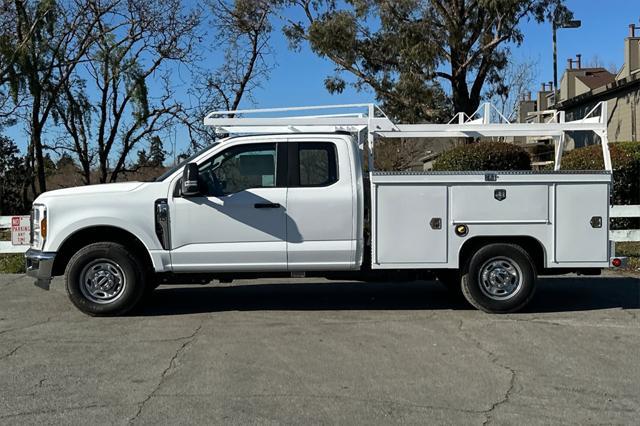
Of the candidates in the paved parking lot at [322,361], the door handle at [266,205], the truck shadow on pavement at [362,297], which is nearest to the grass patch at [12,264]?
the paved parking lot at [322,361]

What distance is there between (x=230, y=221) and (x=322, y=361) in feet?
7.20

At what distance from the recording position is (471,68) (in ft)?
68.2

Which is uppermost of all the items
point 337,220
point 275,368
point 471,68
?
point 471,68

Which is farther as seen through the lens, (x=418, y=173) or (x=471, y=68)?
(x=471, y=68)

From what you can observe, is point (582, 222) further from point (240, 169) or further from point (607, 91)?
→ point (607, 91)

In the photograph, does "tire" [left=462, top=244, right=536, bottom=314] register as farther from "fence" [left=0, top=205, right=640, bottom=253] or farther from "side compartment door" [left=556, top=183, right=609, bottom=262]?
"fence" [left=0, top=205, right=640, bottom=253]

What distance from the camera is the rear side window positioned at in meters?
7.40

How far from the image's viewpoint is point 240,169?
7.41 m

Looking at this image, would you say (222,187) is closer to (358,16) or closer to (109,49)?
(109,49)

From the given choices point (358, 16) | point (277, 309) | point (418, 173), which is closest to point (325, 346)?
point (277, 309)

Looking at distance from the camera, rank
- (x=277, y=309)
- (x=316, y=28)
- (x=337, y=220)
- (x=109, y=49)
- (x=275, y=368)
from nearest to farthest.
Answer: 1. (x=275, y=368)
2. (x=337, y=220)
3. (x=277, y=309)
4. (x=109, y=49)
5. (x=316, y=28)

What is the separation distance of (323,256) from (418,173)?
1467 millimetres

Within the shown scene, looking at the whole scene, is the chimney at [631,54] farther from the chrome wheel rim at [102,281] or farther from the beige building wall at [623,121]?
the chrome wheel rim at [102,281]

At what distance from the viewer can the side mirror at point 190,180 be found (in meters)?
7.05
